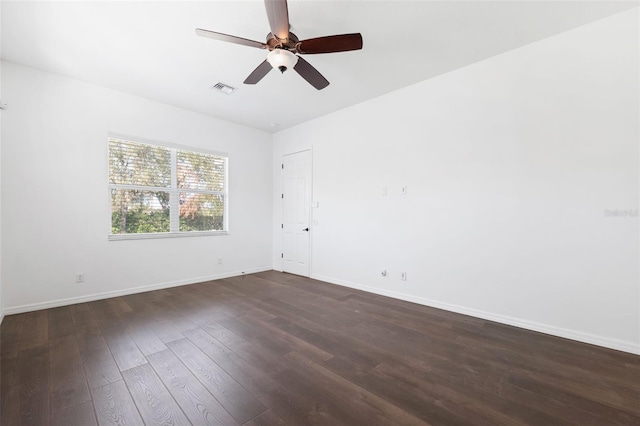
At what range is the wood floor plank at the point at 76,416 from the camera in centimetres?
147

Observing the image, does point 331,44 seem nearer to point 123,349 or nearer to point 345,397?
point 345,397

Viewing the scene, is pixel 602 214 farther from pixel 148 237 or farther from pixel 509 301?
pixel 148 237

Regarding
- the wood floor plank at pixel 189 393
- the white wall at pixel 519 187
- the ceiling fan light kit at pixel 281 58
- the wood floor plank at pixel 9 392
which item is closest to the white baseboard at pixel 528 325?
the white wall at pixel 519 187

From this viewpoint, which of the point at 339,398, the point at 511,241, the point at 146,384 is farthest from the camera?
the point at 511,241

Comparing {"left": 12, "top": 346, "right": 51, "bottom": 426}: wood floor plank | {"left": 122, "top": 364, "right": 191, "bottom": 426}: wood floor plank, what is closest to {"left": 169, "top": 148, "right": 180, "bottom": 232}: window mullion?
{"left": 12, "top": 346, "right": 51, "bottom": 426}: wood floor plank

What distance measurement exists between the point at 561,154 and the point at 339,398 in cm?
300

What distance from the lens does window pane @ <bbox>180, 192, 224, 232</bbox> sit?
4.48 metres

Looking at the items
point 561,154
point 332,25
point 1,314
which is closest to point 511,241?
point 561,154

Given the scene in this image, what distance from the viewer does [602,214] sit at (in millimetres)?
2391

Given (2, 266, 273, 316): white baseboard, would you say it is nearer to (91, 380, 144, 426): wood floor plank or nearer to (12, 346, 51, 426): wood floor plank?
(12, 346, 51, 426): wood floor plank

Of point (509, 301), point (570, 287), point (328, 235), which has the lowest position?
point (509, 301)

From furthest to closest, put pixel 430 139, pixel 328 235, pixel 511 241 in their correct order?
pixel 328 235 < pixel 430 139 < pixel 511 241

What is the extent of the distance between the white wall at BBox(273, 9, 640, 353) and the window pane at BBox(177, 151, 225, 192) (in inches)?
104

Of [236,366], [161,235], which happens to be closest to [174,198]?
[161,235]
